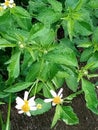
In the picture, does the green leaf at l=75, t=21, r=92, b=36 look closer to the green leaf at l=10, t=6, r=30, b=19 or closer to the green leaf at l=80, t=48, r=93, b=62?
the green leaf at l=80, t=48, r=93, b=62

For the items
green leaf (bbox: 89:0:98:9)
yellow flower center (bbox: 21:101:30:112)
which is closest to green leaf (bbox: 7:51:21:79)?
yellow flower center (bbox: 21:101:30:112)

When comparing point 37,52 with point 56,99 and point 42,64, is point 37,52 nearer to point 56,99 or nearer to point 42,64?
point 42,64

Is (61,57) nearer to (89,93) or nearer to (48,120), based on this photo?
(89,93)

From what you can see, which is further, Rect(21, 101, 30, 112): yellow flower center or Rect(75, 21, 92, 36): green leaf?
Rect(75, 21, 92, 36): green leaf

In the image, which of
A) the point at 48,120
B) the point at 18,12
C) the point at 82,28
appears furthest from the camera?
the point at 48,120

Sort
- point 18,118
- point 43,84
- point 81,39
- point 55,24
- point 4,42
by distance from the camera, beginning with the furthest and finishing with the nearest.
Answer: point 18,118 < point 81,39 < point 55,24 < point 43,84 < point 4,42

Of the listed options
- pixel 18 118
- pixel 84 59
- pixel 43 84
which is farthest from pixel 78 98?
pixel 43 84

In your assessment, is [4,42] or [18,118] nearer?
[4,42]

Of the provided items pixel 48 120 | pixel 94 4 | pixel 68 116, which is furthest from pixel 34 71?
pixel 48 120
